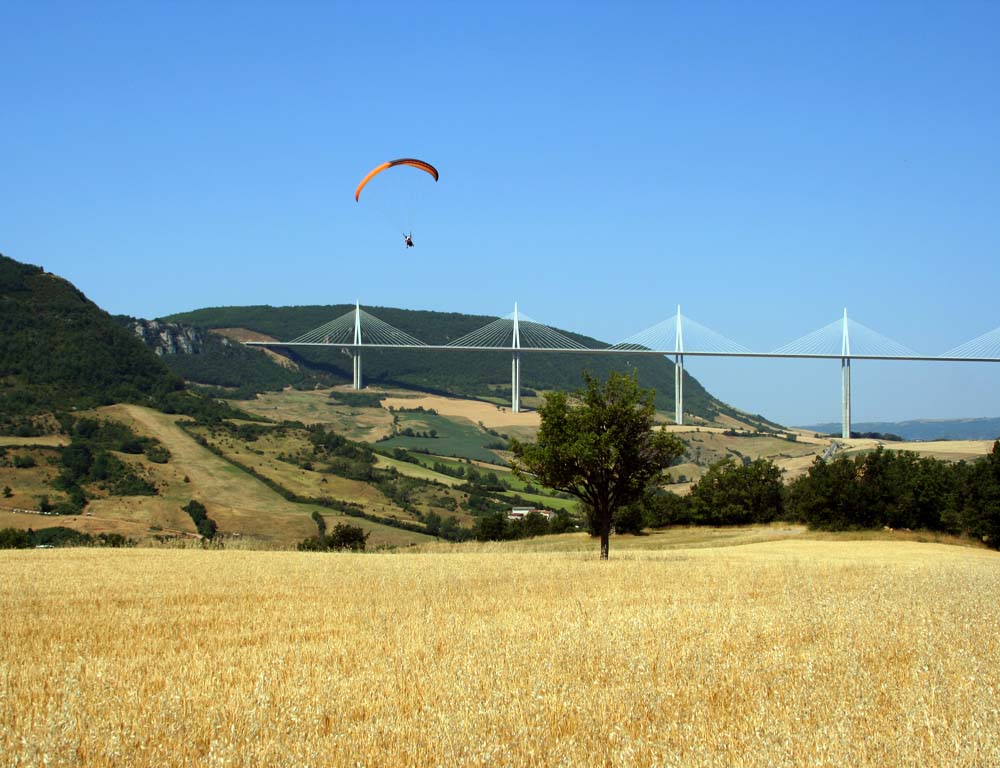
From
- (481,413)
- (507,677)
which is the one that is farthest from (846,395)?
(507,677)

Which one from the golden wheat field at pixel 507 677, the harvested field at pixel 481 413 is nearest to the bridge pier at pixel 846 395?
the harvested field at pixel 481 413

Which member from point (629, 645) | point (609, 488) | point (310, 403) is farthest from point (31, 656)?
point (310, 403)

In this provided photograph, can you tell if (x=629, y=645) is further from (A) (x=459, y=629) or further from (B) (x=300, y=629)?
(B) (x=300, y=629)

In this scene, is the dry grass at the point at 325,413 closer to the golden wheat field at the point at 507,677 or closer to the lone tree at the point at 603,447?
the lone tree at the point at 603,447

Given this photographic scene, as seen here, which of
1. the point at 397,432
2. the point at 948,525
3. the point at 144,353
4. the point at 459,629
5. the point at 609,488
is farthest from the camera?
the point at 397,432

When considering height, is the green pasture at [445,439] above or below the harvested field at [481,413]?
below

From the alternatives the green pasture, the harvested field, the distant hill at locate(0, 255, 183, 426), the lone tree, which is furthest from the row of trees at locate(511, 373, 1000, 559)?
the harvested field
